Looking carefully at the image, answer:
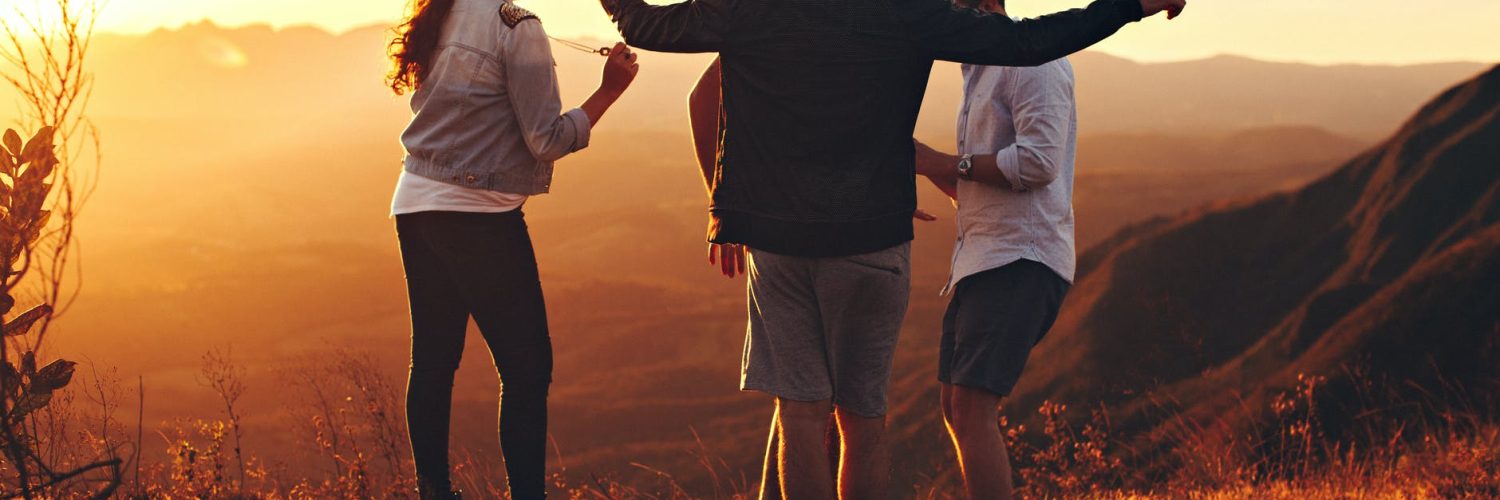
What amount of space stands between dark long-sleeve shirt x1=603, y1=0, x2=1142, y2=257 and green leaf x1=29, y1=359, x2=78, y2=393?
1498 millimetres

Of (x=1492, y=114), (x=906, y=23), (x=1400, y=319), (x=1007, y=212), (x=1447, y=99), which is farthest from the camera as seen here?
(x=1447, y=99)

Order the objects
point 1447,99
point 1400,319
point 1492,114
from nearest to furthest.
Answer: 1. point 1400,319
2. point 1492,114
3. point 1447,99

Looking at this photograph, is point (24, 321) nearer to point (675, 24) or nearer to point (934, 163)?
point (675, 24)

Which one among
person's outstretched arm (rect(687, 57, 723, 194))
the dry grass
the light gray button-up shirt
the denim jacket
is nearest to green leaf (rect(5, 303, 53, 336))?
the dry grass

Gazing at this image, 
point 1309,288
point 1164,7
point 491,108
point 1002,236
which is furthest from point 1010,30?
point 1309,288

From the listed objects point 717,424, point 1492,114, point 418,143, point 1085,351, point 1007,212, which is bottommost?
point 717,424

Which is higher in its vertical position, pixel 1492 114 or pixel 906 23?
pixel 906 23

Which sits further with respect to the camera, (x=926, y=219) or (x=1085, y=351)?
(x=1085, y=351)

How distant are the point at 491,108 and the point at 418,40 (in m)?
0.25

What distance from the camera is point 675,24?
2.71 metres

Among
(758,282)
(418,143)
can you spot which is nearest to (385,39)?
(418,143)

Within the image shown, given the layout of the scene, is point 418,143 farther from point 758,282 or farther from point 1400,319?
point 1400,319

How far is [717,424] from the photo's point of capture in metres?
23.2

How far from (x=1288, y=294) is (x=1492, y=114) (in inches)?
130
